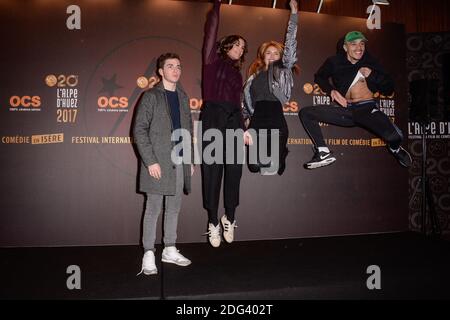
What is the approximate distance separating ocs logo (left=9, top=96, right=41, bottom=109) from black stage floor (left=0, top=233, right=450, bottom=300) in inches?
62.5

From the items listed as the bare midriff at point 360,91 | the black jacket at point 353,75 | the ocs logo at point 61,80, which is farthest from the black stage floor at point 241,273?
the ocs logo at point 61,80

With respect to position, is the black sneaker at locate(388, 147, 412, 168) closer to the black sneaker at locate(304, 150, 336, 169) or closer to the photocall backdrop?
the black sneaker at locate(304, 150, 336, 169)

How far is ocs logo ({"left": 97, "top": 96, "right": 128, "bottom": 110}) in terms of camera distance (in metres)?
3.85

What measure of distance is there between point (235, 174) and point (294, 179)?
50.1 inches

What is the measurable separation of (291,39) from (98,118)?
7.56 ft

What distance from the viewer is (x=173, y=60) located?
279cm

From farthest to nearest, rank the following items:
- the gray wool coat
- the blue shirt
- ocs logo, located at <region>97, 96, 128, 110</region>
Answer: ocs logo, located at <region>97, 96, 128, 110</region>
the blue shirt
the gray wool coat

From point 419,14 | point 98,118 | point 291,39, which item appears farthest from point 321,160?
Answer: point 419,14

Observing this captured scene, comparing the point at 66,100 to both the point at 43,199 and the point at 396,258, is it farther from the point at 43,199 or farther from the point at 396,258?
the point at 396,258

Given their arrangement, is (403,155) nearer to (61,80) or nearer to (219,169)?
(219,169)

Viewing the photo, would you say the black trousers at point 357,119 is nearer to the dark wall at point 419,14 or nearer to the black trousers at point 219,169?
the black trousers at point 219,169

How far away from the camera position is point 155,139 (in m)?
2.73

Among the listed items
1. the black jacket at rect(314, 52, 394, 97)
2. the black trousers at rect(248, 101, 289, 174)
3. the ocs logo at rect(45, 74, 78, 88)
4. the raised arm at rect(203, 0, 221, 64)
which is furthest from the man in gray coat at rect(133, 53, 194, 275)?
the black jacket at rect(314, 52, 394, 97)
